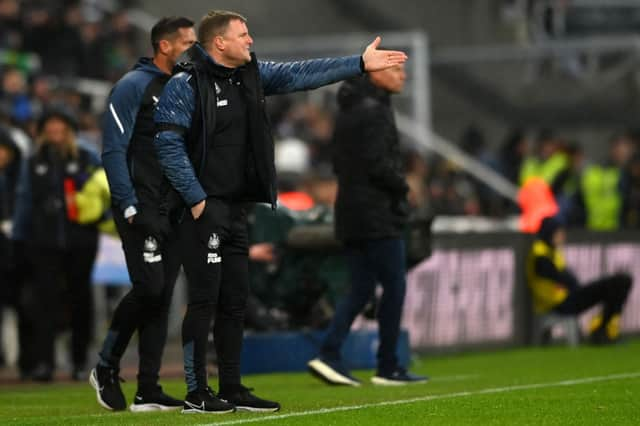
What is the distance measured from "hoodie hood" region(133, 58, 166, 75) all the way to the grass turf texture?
1.98 m

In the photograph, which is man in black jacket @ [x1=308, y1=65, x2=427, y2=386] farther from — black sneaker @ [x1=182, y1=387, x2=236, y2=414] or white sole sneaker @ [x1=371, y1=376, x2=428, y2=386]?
black sneaker @ [x1=182, y1=387, x2=236, y2=414]

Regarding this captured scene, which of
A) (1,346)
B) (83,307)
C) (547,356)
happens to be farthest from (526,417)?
(1,346)

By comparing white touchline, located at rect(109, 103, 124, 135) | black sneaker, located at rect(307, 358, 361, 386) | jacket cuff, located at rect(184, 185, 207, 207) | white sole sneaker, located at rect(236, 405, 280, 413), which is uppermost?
white touchline, located at rect(109, 103, 124, 135)

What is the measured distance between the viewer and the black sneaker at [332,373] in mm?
12180

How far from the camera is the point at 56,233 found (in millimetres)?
13766

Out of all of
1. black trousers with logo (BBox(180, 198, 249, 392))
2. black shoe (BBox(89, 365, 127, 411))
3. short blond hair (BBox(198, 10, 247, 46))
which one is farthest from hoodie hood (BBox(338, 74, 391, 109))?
black shoe (BBox(89, 365, 127, 411))

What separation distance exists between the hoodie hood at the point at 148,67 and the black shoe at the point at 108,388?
68.4 inches

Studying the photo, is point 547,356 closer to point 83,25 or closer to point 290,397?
point 290,397

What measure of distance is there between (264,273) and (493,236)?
362 cm

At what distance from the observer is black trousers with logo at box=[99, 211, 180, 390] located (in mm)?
9969

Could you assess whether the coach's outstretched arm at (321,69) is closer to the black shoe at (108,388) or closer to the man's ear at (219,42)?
the man's ear at (219,42)

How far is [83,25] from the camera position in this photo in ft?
74.5

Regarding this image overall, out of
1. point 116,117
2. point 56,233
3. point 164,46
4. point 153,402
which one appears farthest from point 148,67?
point 56,233

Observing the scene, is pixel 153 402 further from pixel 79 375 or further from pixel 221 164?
pixel 79 375
